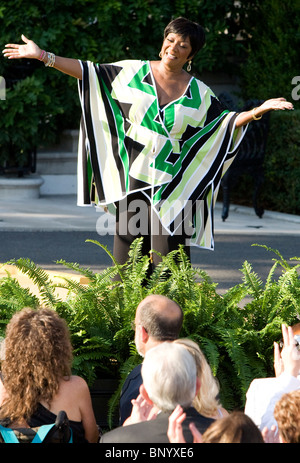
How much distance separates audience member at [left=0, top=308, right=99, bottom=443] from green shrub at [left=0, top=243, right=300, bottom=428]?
0.57m

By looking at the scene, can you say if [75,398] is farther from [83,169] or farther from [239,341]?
[83,169]

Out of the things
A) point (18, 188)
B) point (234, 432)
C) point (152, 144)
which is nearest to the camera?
point (234, 432)

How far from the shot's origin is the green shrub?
4160 mm

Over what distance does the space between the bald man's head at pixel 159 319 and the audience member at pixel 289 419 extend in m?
0.86

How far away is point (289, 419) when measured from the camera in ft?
9.40

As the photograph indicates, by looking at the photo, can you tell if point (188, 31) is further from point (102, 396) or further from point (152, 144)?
point (102, 396)

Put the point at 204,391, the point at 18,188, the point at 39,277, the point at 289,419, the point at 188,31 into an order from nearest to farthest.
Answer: the point at 289,419
the point at 204,391
the point at 39,277
the point at 188,31
the point at 18,188

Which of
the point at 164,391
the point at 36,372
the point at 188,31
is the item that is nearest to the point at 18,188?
the point at 188,31

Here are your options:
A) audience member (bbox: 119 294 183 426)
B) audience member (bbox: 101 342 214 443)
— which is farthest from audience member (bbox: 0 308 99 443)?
audience member (bbox: 101 342 214 443)

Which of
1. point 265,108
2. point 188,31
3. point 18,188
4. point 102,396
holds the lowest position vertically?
point 102,396

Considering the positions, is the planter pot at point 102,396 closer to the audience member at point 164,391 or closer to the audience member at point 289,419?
the audience member at point 164,391

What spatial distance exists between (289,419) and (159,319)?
3.08 feet

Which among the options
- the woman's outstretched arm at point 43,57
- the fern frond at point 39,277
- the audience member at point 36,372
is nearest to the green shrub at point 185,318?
the fern frond at point 39,277

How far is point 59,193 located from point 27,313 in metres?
10.7
